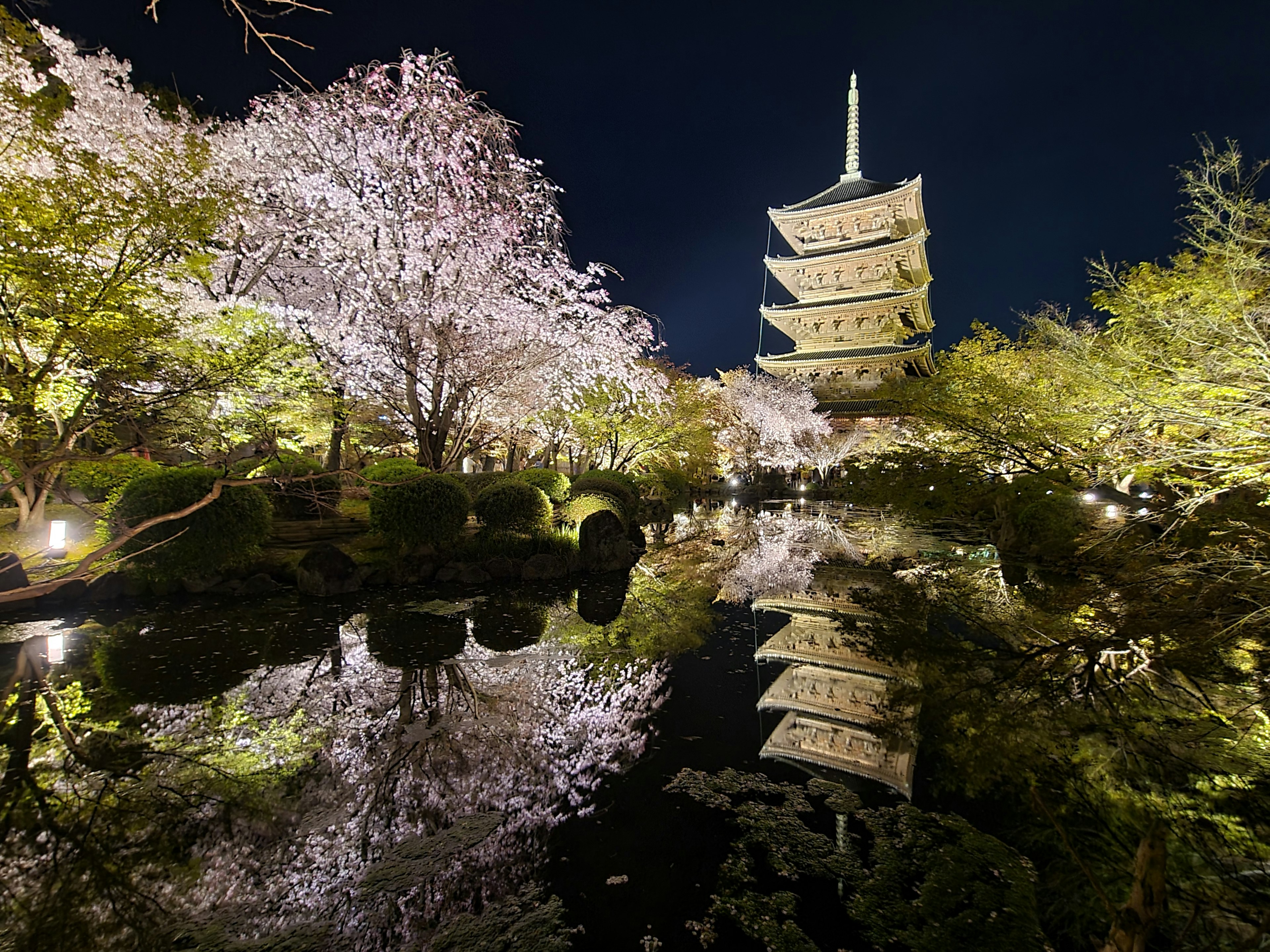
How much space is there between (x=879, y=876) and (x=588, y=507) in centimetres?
1127

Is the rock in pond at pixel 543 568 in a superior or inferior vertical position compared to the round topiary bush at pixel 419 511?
inferior

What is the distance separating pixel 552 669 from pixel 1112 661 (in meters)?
6.42

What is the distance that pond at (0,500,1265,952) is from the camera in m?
2.57

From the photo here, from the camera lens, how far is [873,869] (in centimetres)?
293

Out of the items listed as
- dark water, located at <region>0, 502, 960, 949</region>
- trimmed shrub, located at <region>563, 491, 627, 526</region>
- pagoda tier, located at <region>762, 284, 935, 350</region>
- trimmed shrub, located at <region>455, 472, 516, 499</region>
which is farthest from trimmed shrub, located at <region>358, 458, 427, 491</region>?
pagoda tier, located at <region>762, 284, 935, 350</region>

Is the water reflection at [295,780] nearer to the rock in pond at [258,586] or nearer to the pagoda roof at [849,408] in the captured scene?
the rock in pond at [258,586]

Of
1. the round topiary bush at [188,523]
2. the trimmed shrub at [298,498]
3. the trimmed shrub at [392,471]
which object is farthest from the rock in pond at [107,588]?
the trimmed shrub at [392,471]

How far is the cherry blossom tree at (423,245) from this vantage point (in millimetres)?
10930

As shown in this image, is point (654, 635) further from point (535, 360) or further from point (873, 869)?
point (535, 360)

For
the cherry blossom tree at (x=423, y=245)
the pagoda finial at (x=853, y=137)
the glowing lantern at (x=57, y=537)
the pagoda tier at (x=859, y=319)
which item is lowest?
the glowing lantern at (x=57, y=537)

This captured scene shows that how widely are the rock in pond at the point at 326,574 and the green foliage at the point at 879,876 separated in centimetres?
776

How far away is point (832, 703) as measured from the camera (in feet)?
16.1

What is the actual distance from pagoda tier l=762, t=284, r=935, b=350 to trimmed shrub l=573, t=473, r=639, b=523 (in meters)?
25.7

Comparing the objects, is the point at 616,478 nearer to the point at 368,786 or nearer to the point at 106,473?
the point at 106,473
